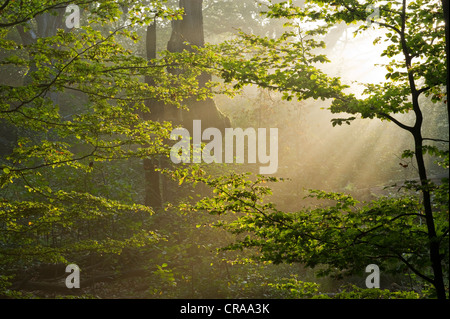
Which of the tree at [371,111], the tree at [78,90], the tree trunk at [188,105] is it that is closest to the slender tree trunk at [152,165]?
the tree trunk at [188,105]

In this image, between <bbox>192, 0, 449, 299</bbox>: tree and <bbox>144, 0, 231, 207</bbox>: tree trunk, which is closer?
<bbox>192, 0, 449, 299</bbox>: tree

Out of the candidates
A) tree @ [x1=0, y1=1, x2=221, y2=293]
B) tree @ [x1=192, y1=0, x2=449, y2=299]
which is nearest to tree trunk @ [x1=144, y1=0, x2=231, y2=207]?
tree @ [x1=0, y1=1, x2=221, y2=293]

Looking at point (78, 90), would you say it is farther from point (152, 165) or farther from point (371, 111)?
point (152, 165)

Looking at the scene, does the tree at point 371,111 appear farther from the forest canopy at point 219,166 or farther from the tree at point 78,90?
the tree at point 78,90

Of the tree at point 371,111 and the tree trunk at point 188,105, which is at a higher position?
the tree trunk at point 188,105

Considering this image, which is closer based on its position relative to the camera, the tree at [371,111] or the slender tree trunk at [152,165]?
Result: the tree at [371,111]

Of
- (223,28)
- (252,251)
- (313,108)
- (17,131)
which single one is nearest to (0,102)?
(252,251)

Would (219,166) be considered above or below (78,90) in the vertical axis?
above

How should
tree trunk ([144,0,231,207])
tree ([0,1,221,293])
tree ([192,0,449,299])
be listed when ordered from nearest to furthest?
tree ([192,0,449,299]), tree ([0,1,221,293]), tree trunk ([144,0,231,207])

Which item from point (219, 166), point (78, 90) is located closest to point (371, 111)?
point (78, 90)

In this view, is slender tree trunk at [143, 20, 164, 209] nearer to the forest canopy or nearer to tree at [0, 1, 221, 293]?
the forest canopy

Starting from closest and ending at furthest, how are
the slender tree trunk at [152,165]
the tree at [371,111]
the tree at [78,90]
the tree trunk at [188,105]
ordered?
the tree at [371,111] → the tree at [78,90] → the slender tree trunk at [152,165] → the tree trunk at [188,105]

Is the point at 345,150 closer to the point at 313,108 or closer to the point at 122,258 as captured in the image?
the point at 313,108

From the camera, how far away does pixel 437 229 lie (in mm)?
4633
